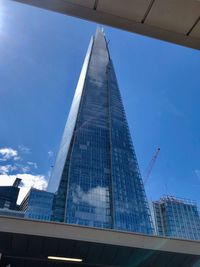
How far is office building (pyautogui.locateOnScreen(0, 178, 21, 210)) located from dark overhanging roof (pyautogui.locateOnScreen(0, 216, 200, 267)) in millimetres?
124053

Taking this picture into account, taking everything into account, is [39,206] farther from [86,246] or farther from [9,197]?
[86,246]

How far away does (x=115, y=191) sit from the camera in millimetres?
84938

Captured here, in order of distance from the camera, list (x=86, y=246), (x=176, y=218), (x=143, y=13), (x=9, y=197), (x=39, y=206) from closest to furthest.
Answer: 1. (x=143, y=13)
2. (x=86, y=246)
3. (x=39, y=206)
4. (x=176, y=218)
5. (x=9, y=197)

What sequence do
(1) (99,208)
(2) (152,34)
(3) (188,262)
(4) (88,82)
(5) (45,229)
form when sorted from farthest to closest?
(4) (88,82), (1) (99,208), (3) (188,262), (5) (45,229), (2) (152,34)

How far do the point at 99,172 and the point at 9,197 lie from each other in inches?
2245

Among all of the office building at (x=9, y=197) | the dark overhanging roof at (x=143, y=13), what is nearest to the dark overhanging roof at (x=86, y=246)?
the dark overhanging roof at (x=143, y=13)

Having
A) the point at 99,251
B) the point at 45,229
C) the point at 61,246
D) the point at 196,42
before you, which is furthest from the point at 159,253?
the point at 196,42

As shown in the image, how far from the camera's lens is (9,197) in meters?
124

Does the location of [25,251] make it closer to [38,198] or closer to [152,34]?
[152,34]

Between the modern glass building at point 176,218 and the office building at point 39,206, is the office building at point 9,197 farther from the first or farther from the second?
the modern glass building at point 176,218

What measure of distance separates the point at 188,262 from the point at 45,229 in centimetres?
313

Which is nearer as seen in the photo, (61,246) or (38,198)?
(61,246)

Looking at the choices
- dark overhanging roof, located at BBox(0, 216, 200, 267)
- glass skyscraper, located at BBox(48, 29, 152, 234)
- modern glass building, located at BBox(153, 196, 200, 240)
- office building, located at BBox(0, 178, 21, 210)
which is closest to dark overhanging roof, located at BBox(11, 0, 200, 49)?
dark overhanging roof, located at BBox(0, 216, 200, 267)

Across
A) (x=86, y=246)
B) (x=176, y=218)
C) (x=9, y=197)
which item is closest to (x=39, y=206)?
(x=9, y=197)
